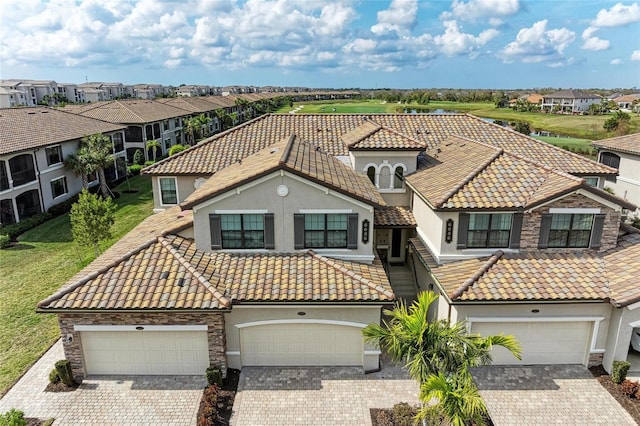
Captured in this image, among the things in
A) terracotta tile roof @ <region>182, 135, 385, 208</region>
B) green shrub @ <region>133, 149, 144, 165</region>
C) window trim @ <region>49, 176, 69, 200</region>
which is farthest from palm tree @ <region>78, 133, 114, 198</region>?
terracotta tile roof @ <region>182, 135, 385, 208</region>

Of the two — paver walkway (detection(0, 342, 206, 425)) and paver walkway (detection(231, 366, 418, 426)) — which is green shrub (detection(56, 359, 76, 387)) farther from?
paver walkway (detection(231, 366, 418, 426))

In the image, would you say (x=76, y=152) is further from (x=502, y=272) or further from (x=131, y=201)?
(x=502, y=272)

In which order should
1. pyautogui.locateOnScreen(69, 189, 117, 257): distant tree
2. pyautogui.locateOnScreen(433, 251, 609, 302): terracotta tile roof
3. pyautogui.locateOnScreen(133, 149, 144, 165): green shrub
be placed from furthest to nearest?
pyautogui.locateOnScreen(133, 149, 144, 165): green shrub
pyautogui.locateOnScreen(69, 189, 117, 257): distant tree
pyautogui.locateOnScreen(433, 251, 609, 302): terracotta tile roof

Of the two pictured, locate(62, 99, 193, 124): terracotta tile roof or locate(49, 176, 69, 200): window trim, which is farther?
locate(62, 99, 193, 124): terracotta tile roof

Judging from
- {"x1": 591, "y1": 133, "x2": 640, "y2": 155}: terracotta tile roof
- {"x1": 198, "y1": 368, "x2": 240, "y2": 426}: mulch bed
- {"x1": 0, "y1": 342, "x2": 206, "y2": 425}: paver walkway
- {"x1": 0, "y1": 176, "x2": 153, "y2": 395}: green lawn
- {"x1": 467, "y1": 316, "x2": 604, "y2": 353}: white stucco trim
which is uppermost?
{"x1": 591, "y1": 133, "x2": 640, "y2": 155}: terracotta tile roof

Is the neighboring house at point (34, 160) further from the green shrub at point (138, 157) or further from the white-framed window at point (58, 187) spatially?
the green shrub at point (138, 157)

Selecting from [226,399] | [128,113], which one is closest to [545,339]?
[226,399]
